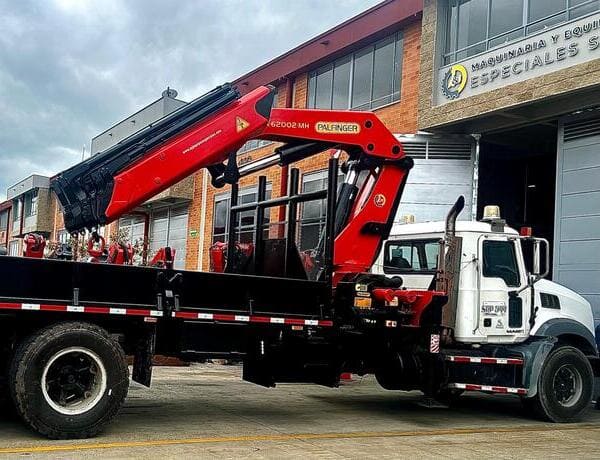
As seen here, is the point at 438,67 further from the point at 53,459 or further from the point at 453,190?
the point at 53,459

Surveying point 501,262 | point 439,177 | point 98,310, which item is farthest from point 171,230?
point 98,310

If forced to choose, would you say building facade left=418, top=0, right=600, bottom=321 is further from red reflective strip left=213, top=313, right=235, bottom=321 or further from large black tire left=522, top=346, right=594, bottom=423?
red reflective strip left=213, top=313, right=235, bottom=321

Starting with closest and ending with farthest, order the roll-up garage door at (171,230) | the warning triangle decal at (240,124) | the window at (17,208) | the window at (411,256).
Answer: the warning triangle decal at (240,124) → the window at (411,256) → the roll-up garage door at (171,230) → the window at (17,208)

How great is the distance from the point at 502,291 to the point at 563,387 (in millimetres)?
Result: 1664

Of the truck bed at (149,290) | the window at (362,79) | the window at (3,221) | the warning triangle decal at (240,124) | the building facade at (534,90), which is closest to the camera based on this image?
the truck bed at (149,290)

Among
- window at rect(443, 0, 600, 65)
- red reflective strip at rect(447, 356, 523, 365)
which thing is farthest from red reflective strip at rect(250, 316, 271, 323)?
window at rect(443, 0, 600, 65)

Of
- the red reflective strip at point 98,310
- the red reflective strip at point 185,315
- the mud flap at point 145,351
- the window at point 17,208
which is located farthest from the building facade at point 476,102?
the window at point 17,208

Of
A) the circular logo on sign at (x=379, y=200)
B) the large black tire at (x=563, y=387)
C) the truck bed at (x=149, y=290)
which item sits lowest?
the large black tire at (x=563, y=387)

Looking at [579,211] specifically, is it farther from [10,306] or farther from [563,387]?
[10,306]

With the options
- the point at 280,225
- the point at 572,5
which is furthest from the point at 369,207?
the point at 572,5

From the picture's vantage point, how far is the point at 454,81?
17.1 meters

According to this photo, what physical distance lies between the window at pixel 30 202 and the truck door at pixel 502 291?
160 feet

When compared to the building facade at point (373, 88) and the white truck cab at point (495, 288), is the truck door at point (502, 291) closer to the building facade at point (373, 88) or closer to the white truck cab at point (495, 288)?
the white truck cab at point (495, 288)

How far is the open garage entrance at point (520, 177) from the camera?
1905cm
